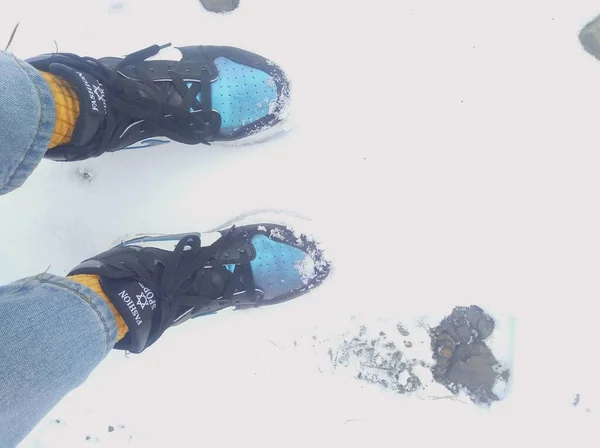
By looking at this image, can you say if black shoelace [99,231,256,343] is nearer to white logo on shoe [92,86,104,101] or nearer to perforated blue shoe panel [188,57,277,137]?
perforated blue shoe panel [188,57,277,137]

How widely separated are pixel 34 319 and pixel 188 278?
20.5 inches

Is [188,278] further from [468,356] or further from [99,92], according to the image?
[468,356]

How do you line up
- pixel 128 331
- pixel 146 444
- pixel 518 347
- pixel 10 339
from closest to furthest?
pixel 10 339 → pixel 128 331 → pixel 518 347 → pixel 146 444

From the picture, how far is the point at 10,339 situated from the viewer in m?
1.11

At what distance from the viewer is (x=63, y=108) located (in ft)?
4.55

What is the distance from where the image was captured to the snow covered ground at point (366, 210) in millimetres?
1672

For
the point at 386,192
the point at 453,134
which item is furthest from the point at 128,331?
the point at 453,134

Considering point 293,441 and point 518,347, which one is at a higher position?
point 518,347

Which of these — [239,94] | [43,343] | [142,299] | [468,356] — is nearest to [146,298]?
[142,299]

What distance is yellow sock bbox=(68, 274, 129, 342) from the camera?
4.60 feet

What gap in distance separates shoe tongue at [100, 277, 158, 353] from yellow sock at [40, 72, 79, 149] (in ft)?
1.37

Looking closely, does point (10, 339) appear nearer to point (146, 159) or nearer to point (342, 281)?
point (146, 159)

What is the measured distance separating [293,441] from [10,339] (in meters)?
1.01

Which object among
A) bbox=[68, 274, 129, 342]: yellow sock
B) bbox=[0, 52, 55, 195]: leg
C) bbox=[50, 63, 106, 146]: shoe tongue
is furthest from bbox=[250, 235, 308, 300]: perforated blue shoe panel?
bbox=[0, 52, 55, 195]: leg
